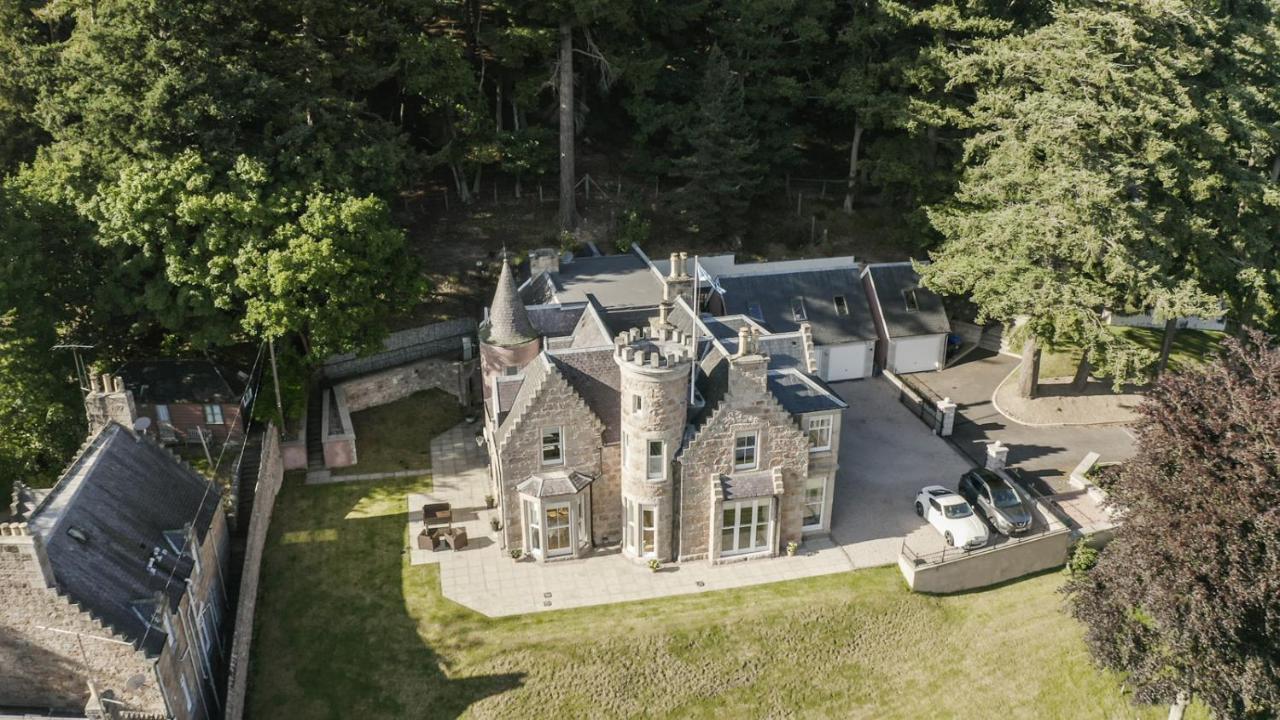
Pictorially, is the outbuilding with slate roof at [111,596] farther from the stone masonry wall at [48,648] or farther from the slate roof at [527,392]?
the slate roof at [527,392]

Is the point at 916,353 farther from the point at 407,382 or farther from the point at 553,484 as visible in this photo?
the point at 407,382

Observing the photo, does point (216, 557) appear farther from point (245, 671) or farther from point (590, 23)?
point (590, 23)

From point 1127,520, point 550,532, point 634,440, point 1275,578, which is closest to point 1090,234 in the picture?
point 1127,520

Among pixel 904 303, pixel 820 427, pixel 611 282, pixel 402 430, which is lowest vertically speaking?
pixel 402 430

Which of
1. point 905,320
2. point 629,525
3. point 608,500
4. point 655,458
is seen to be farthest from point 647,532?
point 905,320

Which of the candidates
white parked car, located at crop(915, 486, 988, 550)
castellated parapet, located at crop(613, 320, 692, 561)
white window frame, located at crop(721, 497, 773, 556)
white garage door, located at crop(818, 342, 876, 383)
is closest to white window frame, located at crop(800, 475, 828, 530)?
white window frame, located at crop(721, 497, 773, 556)

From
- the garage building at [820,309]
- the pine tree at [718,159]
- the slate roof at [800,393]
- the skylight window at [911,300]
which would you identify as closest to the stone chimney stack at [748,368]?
the slate roof at [800,393]

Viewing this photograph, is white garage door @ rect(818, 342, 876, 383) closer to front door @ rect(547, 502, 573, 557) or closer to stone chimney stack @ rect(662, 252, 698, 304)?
stone chimney stack @ rect(662, 252, 698, 304)
